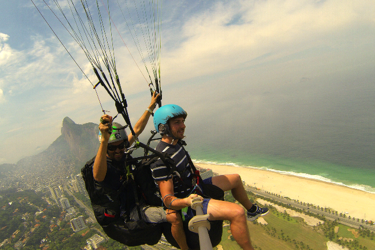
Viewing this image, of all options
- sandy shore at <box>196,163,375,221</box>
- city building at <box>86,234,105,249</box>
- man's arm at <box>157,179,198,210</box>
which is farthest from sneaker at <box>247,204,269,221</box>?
city building at <box>86,234,105,249</box>

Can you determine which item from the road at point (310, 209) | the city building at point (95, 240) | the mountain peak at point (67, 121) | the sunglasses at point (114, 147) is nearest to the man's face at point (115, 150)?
the sunglasses at point (114, 147)

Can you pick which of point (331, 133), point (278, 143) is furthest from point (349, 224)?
point (331, 133)

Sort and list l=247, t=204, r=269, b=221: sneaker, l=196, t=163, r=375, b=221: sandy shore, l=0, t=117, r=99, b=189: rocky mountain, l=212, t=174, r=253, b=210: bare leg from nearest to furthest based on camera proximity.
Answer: l=212, t=174, r=253, b=210: bare leg → l=247, t=204, r=269, b=221: sneaker → l=196, t=163, r=375, b=221: sandy shore → l=0, t=117, r=99, b=189: rocky mountain

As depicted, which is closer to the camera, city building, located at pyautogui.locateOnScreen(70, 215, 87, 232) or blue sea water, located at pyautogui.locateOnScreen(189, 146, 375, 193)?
blue sea water, located at pyautogui.locateOnScreen(189, 146, 375, 193)

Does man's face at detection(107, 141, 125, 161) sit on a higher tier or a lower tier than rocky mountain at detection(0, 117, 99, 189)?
higher

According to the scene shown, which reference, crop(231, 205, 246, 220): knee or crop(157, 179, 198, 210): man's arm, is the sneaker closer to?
crop(231, 205, 246, 220): knee

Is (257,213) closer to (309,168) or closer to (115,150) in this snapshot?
(115,150)

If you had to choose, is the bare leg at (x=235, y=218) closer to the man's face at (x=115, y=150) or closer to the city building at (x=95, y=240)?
the man's face at (x=115, y=150)
